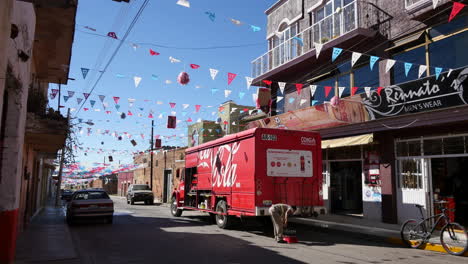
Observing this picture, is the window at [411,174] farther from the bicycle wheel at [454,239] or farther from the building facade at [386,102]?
the bicycle wheel at [454,239]

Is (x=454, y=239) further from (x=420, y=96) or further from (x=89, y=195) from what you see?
(x=89, y=195)

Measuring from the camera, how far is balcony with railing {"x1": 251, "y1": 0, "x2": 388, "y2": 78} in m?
15.3

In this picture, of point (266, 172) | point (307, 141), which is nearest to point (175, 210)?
point (266, 172)

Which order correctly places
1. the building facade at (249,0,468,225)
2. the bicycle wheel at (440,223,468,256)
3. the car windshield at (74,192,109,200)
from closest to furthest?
the bicycle wheel at (440,223,468,256)
the building facade at (249,0,468,225)
the car windshield at (74,192,109,200)

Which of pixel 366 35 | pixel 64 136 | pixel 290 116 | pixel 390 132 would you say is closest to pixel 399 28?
pixel 366 35

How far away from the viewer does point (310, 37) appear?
18219 millimetres

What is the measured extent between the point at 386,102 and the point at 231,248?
334 inches

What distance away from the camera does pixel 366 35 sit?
583 inches

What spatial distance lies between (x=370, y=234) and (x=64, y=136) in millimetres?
10365

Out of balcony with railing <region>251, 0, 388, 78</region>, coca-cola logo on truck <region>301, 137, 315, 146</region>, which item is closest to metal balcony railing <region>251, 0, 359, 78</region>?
balcony with railing <region>251, 0, 388, 78</region>

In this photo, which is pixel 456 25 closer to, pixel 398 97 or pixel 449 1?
pixel 449 1

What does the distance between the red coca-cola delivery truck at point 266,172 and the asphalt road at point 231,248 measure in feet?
3.15

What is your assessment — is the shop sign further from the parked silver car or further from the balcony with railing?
the parked silver car

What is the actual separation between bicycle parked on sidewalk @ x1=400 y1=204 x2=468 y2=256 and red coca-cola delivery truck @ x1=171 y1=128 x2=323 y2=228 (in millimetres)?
2788
